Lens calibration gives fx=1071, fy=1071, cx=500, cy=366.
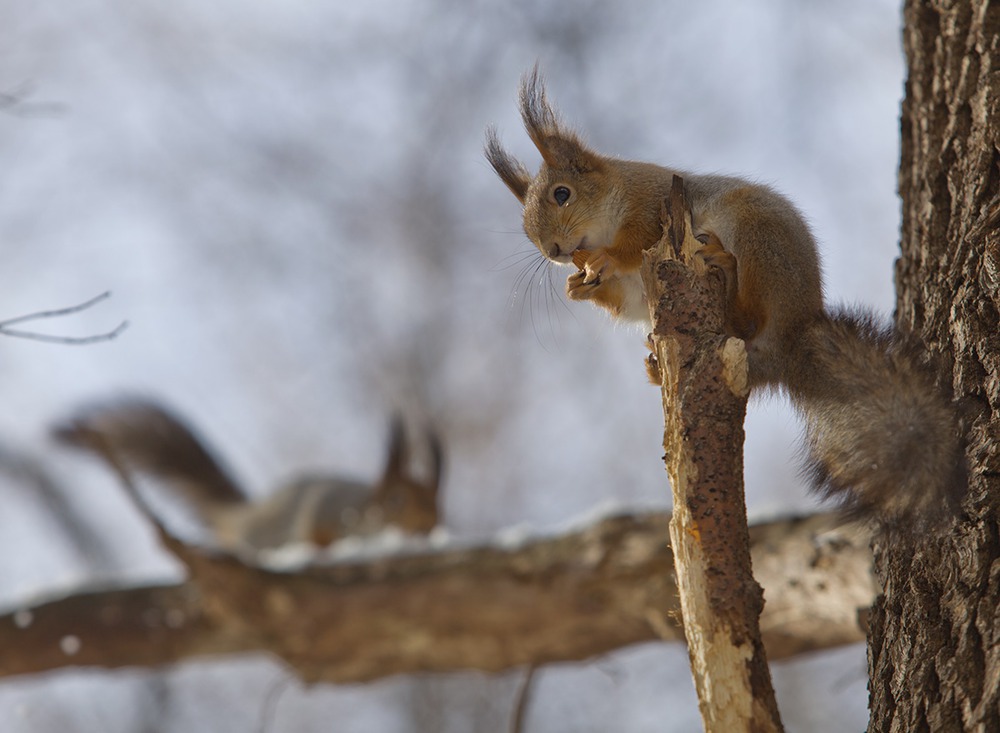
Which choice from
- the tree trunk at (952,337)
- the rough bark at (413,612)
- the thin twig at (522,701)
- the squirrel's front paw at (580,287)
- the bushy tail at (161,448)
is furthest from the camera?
the bushy tail at (161,448)

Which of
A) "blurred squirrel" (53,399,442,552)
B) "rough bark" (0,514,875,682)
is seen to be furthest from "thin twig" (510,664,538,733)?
"blurred squirrel" (53,399,442,552)

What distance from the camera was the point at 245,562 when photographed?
3406 mm

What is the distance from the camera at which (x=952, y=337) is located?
1.82m

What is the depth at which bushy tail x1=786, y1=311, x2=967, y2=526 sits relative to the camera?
1.49 m

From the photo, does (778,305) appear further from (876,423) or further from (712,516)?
(712,516)

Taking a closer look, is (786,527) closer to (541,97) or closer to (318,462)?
(541,97)

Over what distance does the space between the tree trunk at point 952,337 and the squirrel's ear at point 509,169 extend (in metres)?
0.82

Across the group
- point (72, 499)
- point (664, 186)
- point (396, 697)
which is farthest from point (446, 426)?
point (664, 186)

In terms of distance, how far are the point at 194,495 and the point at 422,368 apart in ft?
6.79

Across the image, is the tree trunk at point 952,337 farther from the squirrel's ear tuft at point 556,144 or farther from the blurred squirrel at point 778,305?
the squirrel's ear tuft at point 556,144

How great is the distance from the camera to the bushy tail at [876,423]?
1.49m

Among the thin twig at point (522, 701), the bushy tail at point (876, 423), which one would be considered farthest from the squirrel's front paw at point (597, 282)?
the thin twig at point (522, 701)

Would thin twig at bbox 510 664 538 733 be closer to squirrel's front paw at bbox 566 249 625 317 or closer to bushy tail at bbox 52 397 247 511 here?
squirrel's front paw at bbox 566 249 625 317

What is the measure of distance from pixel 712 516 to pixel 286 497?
17.0ft
